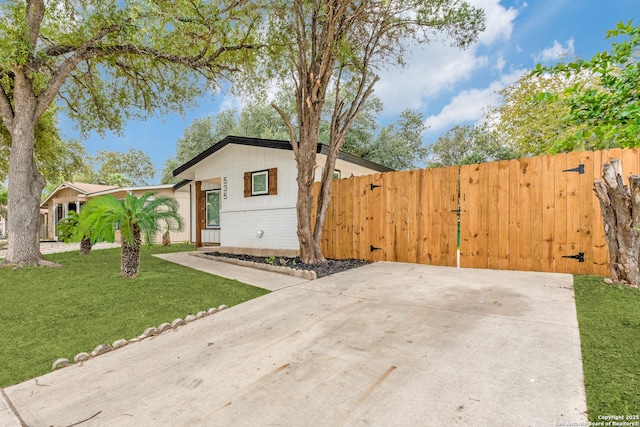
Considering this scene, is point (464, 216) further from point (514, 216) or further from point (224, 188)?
point (224, 188)

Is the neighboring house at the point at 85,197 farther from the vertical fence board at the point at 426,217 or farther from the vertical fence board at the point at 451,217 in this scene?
the vertical fence board at the point at 451,217

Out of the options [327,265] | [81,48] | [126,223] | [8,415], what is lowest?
[8,415]

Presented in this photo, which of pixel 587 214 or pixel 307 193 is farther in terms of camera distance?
pixel 307 193

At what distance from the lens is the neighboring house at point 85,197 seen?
46.4 feet

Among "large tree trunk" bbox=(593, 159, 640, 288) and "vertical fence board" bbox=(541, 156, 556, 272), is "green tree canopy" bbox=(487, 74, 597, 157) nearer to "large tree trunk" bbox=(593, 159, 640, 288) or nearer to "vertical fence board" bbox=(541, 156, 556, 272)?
"vertical fence board" bbox=(541, 156, 556, 272)

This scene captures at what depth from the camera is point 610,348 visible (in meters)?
2.05

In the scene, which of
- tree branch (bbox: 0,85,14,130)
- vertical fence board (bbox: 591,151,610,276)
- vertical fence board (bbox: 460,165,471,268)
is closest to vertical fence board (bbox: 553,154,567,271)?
→ vertical fence board (bbox: 591,151,610,276)

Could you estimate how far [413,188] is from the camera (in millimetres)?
5609

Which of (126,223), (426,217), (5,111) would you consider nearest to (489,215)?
(426,217)

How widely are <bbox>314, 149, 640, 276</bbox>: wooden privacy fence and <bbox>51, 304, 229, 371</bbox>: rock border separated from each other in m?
3.56

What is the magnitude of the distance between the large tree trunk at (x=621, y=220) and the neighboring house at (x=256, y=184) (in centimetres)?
468

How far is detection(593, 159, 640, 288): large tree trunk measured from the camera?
330 centimetres

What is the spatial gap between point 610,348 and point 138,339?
3.66 metres

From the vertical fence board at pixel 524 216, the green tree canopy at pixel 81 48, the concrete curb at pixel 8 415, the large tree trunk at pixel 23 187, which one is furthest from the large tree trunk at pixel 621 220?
the large tree trunk at pixel 23 187
